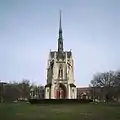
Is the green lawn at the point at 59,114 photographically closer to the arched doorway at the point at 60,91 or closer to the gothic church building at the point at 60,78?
the gothic church building at the point at 60,78

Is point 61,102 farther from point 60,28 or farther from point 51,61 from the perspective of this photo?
point 60,28

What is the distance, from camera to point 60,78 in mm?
91250

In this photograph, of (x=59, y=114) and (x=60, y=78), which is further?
(x=60, y=78)

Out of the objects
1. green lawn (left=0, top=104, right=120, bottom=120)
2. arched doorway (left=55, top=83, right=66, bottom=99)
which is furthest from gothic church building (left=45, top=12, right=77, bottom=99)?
green lawn (left=0, top=104, right=120, bottom=120)

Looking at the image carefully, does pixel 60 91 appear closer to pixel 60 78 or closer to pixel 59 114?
pixel 60 78

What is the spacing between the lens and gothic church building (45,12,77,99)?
90.5 metres

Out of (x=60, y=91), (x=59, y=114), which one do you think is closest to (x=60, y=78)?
(x=60, y=91)

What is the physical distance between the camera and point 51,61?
9462 cm

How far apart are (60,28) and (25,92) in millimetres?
33445

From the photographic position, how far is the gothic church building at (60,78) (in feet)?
297

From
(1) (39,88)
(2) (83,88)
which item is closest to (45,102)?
(1) (39,88)

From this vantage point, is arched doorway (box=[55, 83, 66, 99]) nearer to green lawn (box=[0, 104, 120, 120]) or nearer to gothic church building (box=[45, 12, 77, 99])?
gothic church building (box=[45, 12, 77, 99])

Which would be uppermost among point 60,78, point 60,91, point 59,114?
point 60,78

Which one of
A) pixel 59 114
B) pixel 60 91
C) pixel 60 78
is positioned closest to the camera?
pixel 59 114
